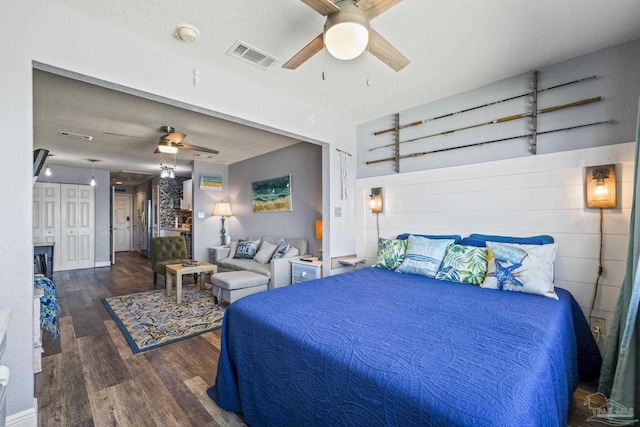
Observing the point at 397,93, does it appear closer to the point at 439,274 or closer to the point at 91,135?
the point at 439,274

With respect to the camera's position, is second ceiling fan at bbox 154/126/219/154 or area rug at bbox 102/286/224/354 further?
second ceiling fan at bbox 154/126/219/154

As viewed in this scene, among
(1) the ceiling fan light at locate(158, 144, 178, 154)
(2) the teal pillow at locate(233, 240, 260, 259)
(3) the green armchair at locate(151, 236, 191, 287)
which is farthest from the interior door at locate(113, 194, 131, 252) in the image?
(1) the ceiling fan light at locate(158, 144, 178, 154)

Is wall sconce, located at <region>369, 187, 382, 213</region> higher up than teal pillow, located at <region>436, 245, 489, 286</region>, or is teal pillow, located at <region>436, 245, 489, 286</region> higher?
wall sconce, located at <region>369, 187, 382, 213</region>

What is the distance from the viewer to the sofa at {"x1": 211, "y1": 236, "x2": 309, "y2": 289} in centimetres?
405

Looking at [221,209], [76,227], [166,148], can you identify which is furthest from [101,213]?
[166,148]

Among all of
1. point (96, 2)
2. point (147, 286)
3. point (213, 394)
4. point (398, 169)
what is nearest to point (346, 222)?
point (398, 169)

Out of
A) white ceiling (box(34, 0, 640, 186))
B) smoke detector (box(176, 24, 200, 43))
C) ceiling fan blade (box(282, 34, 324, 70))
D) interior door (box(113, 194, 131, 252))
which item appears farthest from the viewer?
interior door (box(113, 194, 131, 252))

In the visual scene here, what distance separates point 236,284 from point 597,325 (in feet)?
11.9

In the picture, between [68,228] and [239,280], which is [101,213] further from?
[239,280]

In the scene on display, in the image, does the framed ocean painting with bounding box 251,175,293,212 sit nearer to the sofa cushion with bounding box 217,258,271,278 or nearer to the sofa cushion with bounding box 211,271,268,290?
the sofa cushion with bounding box 217,258,271,278

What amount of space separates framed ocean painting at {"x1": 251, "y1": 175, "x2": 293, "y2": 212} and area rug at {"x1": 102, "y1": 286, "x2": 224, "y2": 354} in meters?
1.88

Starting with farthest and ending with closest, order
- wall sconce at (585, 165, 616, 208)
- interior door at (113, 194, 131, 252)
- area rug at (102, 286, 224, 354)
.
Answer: interior door at (113, 194, 131, 252) < area rug at (102, 286, 224, 354) < wall sconce at (585, 165, 616, 208)

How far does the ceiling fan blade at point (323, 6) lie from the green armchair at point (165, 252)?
469 centimetres

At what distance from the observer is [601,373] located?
6.55ft
